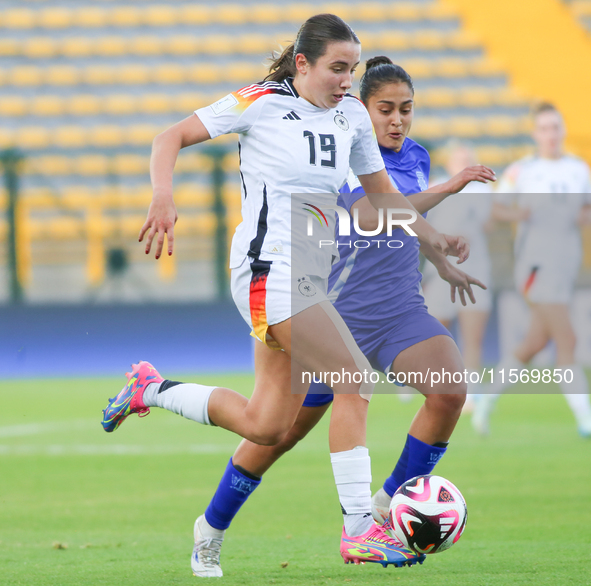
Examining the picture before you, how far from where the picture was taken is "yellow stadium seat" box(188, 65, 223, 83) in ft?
66.6

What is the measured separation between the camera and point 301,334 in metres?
3.59

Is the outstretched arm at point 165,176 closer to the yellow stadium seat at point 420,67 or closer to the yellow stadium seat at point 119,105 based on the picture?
the yellow stadium seat at point 119,105

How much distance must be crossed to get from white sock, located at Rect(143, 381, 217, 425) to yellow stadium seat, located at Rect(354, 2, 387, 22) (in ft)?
61.9

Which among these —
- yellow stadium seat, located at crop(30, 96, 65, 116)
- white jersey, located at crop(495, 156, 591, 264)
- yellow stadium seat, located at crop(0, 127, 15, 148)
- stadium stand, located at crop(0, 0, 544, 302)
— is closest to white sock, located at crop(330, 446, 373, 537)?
white jersey, located at crop(495, 156, 591, 264)

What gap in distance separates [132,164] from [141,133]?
2.50ft

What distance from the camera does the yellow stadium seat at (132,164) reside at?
18516 millimetres

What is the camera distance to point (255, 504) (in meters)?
5.82

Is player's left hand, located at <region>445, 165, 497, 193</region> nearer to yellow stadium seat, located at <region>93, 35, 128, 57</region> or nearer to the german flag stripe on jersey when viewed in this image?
the german flag stripe on jersey

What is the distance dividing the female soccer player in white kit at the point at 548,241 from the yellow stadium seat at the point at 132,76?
13.5m

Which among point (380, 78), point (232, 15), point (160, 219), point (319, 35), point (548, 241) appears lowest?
point (548, 241)

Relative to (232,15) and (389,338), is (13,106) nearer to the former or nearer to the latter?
(232,15)

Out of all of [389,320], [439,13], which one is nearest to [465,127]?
[439,13]

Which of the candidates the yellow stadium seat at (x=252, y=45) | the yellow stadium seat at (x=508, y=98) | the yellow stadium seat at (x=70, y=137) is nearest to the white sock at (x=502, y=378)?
the yellow stadium seat at (x=70, y=137)

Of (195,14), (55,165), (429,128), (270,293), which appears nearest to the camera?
(270,293)
